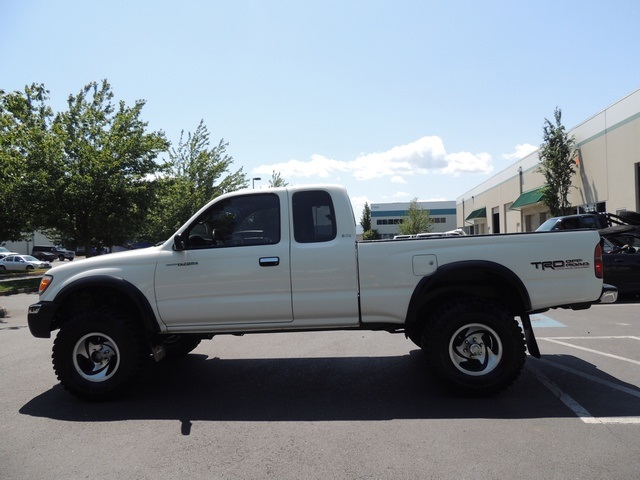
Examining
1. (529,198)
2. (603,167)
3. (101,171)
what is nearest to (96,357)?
(101,171)

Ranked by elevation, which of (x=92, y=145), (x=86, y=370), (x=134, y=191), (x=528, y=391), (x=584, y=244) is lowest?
(x=528, y=391)

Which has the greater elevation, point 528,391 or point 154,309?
point 154,309

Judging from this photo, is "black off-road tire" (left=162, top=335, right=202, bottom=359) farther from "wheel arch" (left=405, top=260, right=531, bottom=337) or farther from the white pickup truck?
"wheel arch" (left=405, top=260, right=531, bottom=337)

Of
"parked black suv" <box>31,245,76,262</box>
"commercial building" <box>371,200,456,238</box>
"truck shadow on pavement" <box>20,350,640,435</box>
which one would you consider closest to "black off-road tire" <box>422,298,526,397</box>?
"truck shadow on pavement" <box>20,350,640,435</box>

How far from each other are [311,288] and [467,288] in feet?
5.52

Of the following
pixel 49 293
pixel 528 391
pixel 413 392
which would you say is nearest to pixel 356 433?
pixel 413 392

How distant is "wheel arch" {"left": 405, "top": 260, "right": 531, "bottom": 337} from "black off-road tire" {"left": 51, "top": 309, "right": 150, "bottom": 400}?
9.48 feet

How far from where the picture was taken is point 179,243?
546cm

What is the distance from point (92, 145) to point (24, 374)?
59.1 ft

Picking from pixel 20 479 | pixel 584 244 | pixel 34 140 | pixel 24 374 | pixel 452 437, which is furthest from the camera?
pixel 34 140

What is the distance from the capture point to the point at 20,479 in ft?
11.9

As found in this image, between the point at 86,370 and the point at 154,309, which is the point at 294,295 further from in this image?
the point at 86,370

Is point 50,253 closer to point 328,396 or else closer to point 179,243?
point 179,243

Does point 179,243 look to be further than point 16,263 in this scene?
No
